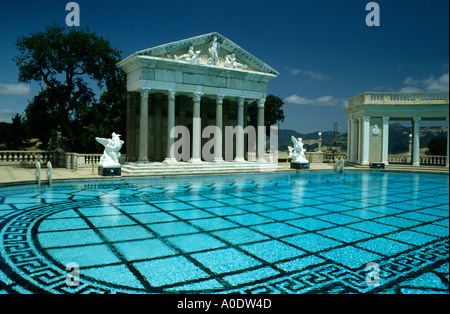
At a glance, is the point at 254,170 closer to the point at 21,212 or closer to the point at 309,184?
the point at 309,184

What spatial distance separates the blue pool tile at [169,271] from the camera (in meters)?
5.19

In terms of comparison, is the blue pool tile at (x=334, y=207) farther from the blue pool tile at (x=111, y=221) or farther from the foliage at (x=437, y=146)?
the foliage at (x=437, y=146)

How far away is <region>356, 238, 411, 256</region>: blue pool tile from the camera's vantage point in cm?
679

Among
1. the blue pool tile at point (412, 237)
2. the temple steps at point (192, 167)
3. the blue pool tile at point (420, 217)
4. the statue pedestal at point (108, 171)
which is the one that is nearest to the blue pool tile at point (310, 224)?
the blue pool tile at point (412, 237)

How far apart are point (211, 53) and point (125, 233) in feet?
63.3

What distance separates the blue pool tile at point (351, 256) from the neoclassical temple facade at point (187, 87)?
17763 mm

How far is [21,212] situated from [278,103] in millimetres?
43019

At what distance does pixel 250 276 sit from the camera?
17.7 ft

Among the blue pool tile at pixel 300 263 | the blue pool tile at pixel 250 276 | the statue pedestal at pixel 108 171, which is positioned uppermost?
the statue pedestal at pixel 108 171

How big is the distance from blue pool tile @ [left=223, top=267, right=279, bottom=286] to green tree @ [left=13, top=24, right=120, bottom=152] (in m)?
27.4

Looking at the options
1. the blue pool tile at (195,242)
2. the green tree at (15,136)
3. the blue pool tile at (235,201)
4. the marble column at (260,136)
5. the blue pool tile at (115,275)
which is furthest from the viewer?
the green tree at (15,136)

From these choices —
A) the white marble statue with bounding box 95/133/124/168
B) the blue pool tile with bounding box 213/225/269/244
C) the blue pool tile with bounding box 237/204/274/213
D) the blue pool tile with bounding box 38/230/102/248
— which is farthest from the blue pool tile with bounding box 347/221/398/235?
the white marble statue with bounding box 95/133/124/168

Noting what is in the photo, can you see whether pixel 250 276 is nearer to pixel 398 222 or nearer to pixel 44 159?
pixel 398 222

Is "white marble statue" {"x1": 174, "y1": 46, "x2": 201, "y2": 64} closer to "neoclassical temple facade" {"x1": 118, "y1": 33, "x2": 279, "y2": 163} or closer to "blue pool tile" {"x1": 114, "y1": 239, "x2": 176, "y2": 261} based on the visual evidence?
"neoclassical temple facade" {"x1": 118, "y1": 33, "x2": 279, "y2": 163}
